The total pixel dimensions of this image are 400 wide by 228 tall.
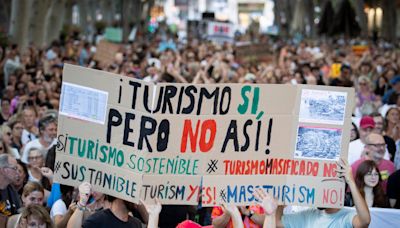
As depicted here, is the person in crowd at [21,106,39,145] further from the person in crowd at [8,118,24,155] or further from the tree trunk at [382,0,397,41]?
the tree trunk at [382,0,397,41]

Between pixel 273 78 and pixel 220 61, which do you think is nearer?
pixel 273 78

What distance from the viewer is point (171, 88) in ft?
23.5

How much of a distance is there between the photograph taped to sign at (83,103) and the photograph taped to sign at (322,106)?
1202mm

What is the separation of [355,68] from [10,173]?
622 inches

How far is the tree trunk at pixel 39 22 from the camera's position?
3573 centimetres

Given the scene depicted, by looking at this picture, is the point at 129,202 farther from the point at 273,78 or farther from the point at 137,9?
the point at 137,9

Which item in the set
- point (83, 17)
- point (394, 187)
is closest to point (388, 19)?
point (83, 17)

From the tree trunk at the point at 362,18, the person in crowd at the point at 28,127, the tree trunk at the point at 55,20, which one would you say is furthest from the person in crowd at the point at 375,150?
the tree trunk at the point at 362,18

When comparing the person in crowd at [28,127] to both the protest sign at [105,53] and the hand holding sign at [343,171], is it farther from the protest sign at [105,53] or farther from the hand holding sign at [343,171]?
the protest sign at [105,53]

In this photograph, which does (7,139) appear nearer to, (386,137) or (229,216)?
(386,137)

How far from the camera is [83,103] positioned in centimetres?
730

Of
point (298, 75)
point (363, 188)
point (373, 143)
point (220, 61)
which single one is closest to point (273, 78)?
point (298, 75)

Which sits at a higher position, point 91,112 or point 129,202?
point 91,112

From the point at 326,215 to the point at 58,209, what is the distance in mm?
1858
